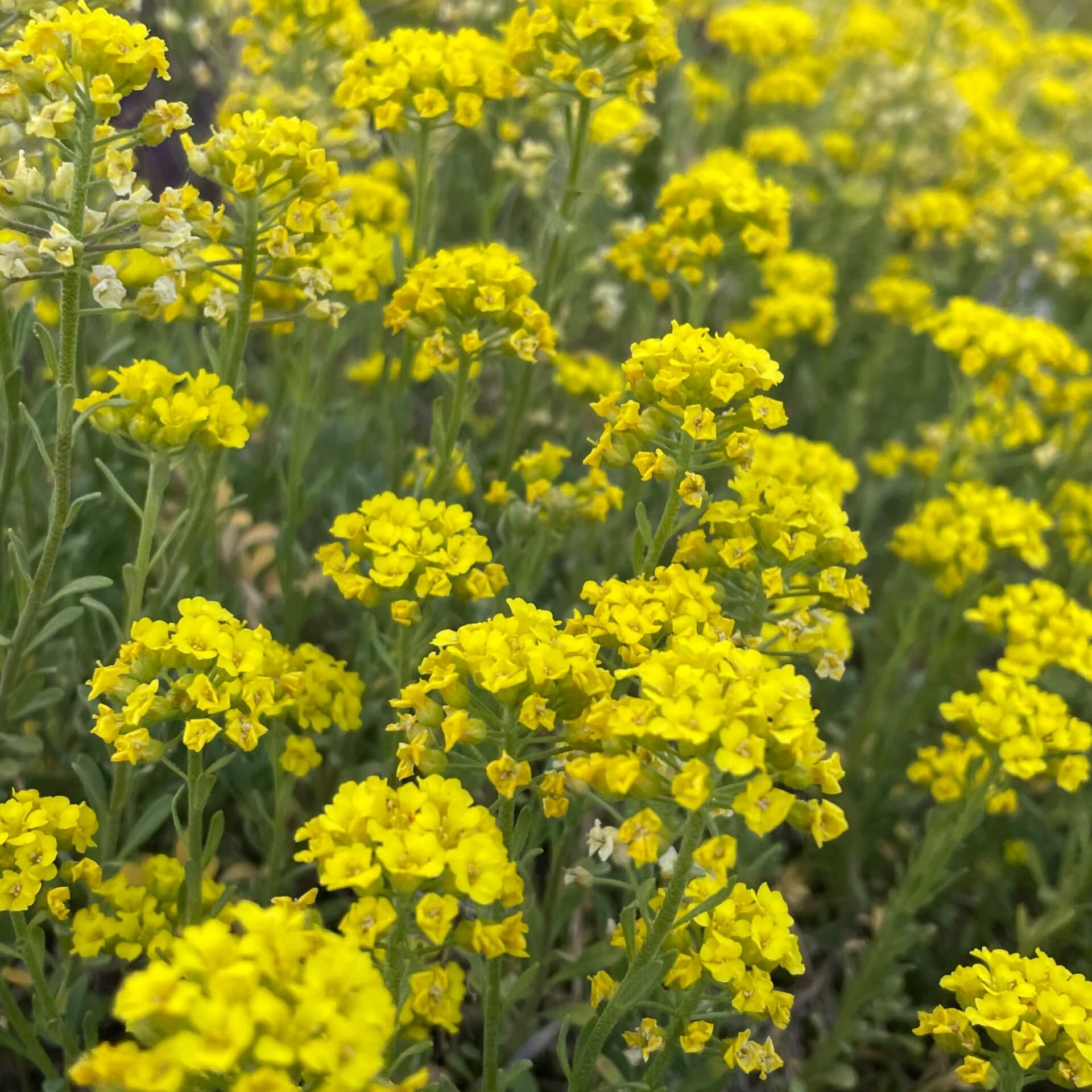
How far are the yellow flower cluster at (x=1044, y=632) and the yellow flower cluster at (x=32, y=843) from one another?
75.6 inches

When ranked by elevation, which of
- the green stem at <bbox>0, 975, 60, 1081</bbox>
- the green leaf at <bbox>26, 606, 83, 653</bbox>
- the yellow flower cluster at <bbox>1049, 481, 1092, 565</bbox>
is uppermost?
the yellow flower cluster at <bbox>1049, 481, 1092, 565</bbox>

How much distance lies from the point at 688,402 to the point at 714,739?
71 centimetres

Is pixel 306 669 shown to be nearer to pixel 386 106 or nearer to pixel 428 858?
pixel 428 858

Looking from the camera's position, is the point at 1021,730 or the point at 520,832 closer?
the point at 520,832

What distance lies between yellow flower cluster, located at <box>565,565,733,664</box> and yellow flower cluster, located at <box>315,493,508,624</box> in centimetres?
25

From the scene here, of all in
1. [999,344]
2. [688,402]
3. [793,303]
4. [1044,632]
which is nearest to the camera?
[688,402]

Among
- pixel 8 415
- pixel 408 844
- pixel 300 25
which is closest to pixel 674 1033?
pixel 408 844

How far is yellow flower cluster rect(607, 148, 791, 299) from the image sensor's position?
2602 mm

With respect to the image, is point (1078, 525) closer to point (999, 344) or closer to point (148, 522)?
point (999, 344)

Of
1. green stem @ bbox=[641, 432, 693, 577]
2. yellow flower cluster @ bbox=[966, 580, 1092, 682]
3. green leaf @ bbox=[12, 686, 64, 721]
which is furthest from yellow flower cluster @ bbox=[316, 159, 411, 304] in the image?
yellow flower cluster @ bbox=[966, 580, 1092, 682]

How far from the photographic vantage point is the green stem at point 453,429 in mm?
2217

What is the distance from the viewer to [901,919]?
2354 mm

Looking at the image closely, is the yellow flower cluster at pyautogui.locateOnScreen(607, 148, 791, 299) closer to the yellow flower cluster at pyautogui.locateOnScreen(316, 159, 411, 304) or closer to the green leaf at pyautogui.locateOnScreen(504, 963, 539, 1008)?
the yellow flower cluster at pyautogui.locateOnScreen(316, 159, 411, 304)

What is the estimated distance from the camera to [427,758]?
1545 millimetres
